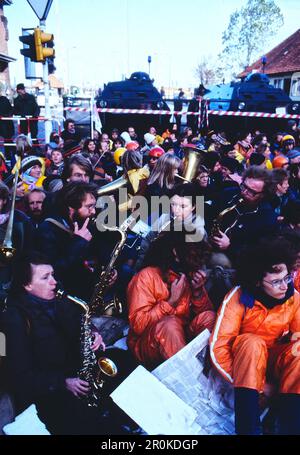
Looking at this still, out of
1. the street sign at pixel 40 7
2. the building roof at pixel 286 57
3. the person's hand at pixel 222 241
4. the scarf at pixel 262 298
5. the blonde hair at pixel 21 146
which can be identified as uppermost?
the building roof at pixel 286 57

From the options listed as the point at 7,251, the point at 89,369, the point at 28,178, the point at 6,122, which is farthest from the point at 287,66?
the point at 7,251

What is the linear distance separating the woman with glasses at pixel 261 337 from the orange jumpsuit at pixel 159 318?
11.5 inches

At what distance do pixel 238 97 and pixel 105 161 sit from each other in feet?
25.5

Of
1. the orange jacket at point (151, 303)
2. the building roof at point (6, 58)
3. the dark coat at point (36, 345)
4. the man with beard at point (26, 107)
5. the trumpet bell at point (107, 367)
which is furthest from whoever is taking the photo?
the building roof at point (6, 58)

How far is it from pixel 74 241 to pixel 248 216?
5.44ft

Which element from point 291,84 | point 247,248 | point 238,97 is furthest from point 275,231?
point 291,84

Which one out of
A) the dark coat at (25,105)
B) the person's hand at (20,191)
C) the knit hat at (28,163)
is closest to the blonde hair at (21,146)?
the knit hat at (28,163)

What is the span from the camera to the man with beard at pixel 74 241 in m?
3.07

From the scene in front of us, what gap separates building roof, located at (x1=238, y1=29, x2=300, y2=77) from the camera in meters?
28.0

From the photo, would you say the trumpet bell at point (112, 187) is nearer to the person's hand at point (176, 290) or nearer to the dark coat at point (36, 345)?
the person's hand at point (176, 290)

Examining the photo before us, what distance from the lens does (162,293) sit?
297 centimetres

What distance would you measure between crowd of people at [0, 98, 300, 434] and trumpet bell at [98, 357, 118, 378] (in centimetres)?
16

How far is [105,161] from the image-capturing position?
23.8 feet

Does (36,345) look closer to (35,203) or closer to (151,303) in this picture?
(151,303)
